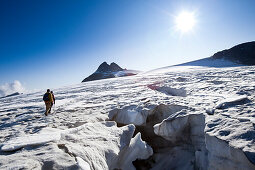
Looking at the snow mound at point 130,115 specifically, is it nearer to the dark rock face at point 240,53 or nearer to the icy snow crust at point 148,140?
the icy snow crust at point 148,140

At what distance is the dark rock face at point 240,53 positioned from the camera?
84.8 ft

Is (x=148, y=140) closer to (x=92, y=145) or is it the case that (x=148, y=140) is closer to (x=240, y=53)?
(x=92, y=145)

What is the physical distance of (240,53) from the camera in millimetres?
28000

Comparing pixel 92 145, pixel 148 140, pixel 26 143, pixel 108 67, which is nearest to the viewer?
pixel 26 143

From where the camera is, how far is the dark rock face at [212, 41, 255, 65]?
84.8 feet

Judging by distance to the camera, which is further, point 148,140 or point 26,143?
point 148,140

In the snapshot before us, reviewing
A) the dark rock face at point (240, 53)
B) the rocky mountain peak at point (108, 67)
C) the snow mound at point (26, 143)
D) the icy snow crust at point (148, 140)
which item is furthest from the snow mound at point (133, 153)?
the rocky mountain peak at point (108, 67)

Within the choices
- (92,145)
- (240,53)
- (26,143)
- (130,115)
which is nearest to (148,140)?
(130,115)

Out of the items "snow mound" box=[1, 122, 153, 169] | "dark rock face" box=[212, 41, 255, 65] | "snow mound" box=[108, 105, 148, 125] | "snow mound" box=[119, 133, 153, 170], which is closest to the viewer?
"snow mound" box=[1, 122, 153, 169]

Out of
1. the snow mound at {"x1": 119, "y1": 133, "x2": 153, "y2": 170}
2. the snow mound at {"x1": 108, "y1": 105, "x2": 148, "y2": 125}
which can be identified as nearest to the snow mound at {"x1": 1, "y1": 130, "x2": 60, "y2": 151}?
the snow mound at {"x1": 119, "y1": 133, "x2": 153, "y2": 170}

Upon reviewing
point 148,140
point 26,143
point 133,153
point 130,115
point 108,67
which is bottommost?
point 148,140

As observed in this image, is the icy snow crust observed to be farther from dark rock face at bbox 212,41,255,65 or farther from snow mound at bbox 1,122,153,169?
dark rock face at bbox 212,41,255,65

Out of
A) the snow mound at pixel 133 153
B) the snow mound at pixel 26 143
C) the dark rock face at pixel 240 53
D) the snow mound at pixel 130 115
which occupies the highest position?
the dark rock face at pixel 240 53

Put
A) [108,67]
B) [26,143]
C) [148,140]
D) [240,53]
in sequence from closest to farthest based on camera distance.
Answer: [26,143]
[148,140]
[240,53]
[108,67]
